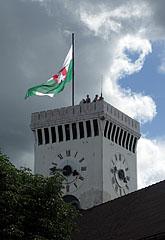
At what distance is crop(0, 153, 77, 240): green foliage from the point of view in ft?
114

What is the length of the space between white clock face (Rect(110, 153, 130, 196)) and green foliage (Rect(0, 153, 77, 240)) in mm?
25821

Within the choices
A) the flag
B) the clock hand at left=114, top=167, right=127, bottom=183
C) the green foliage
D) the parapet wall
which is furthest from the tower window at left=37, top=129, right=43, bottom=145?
the green foliage

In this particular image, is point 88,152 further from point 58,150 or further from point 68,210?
point 68,210

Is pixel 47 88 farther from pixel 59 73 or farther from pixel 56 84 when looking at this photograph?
pixel 59 73

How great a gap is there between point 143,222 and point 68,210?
23.0ft

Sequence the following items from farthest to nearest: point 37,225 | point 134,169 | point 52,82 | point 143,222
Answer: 1. point 134,169
2. point 52,82
3. point 143,222
4. point 37,225

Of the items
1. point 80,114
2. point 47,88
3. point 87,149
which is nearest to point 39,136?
point 80,114

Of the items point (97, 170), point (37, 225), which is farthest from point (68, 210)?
point (97, 170)

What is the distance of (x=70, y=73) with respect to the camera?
64.2m

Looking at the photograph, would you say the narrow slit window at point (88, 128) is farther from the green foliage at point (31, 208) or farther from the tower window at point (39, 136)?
the green foliage at point (31, 208)

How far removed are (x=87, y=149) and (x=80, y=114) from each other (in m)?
3.14

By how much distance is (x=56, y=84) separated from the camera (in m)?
61.6

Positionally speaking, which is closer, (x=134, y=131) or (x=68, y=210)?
(x=68, y=210)

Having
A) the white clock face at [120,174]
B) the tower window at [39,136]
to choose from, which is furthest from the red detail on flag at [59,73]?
the white clock face at [120,174]
